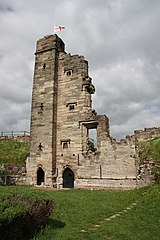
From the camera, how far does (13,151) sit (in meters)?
29.4

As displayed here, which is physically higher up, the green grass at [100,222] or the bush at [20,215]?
the bush at [20,215]

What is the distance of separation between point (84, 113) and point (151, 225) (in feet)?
54.3

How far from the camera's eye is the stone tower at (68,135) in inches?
866

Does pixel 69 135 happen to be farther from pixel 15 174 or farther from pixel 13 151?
pixel 13 151

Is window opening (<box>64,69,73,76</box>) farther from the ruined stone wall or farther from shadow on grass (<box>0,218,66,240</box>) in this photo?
shadow on grass (<box>0,218,66,240</box>)

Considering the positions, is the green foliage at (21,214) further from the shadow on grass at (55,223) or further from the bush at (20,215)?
the shadow on grass at (55,223)

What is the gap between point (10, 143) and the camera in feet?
106

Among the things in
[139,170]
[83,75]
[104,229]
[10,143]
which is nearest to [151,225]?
[104,229]

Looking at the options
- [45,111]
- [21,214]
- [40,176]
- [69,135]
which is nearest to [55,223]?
[21,214]

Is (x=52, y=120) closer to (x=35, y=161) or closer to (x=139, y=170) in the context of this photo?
(x=35, y=161)

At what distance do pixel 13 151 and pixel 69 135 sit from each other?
29.5ft

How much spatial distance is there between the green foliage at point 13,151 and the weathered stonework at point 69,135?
2.77 metres

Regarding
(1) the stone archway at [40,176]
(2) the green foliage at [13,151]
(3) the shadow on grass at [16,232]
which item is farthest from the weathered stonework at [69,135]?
(3) the shadow on grass at [16,232]

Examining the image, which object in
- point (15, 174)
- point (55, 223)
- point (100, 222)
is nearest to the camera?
point (55, 223)
